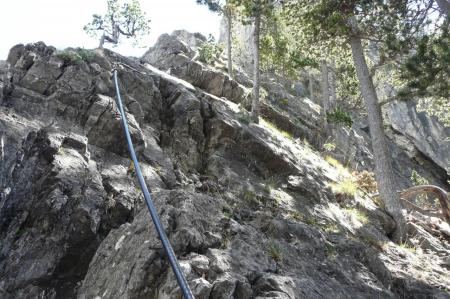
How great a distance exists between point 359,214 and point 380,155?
2.43 m

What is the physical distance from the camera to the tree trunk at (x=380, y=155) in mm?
11740

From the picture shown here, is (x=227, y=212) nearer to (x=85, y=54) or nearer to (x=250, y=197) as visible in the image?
(x=250, y=197)

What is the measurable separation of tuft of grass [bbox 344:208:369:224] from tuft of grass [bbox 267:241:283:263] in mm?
5917

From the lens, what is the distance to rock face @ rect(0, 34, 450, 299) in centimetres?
489

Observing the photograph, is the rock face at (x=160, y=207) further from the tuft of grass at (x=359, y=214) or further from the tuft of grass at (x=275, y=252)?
the tuft of grass at (x=359, y=214)

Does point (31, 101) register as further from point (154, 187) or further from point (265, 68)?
point (265, 68)

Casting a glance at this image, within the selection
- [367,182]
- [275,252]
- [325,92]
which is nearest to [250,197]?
[275,252]

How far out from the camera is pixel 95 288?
189 inches

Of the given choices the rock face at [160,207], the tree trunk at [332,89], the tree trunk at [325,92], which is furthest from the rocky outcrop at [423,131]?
the rock face at [160,207]

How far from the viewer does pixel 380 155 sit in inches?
496

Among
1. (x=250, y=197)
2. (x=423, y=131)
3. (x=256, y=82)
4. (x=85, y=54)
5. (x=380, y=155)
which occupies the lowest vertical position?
(x=250, y=197)

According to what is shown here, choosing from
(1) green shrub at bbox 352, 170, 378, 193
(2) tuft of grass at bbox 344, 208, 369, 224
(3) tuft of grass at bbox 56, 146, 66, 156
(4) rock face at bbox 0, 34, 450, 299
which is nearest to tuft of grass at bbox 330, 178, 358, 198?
(4) rock face at bbox 0, 34, 450, 299

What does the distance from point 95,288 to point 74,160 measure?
3.02 m

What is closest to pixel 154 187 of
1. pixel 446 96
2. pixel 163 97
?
pixel 163 97
